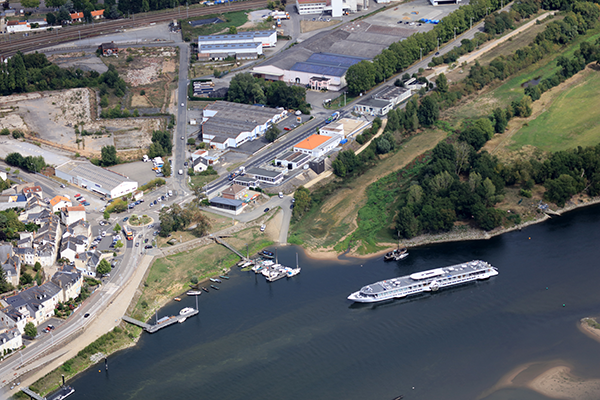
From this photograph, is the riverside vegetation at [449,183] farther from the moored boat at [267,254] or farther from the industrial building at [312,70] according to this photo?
the industrial building at [312,70]

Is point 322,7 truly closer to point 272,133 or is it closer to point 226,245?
point 272,133

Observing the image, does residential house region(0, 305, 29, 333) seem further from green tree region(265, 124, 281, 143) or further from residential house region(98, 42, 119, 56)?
residential house region(98, 42, 119, 56)

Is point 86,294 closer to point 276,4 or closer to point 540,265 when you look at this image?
point 540,265

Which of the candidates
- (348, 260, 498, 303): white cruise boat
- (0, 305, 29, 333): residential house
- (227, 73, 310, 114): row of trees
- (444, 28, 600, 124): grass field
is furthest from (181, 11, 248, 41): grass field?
(0, 305, 29, 333): residential house

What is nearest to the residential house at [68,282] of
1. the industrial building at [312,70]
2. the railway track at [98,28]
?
the industrial building at [312,70]

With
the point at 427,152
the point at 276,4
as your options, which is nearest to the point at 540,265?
the point at 427,152
